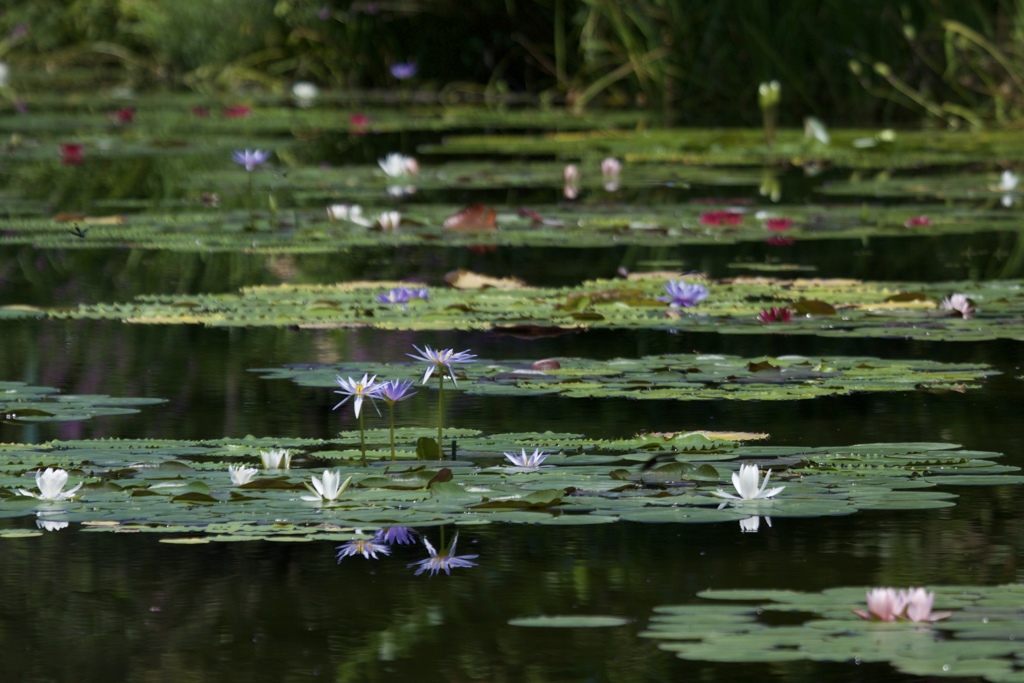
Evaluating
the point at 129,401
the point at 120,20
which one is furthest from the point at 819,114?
the point at 120,20

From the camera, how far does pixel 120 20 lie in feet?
67.2

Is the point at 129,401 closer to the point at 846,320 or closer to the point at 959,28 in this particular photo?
the point at 846,320

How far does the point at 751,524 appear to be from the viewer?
2656 millimetres

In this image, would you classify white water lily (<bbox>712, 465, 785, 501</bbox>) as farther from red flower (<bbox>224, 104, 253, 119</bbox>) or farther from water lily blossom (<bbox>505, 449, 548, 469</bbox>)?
red flower (<bbox>224, 104, 253, 119</bbox>)

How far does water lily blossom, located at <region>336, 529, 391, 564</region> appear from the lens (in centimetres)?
251

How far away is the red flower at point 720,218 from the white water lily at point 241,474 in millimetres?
3729

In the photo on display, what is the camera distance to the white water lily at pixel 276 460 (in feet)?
9.50

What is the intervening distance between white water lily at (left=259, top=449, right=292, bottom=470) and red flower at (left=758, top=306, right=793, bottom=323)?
1.67 metres

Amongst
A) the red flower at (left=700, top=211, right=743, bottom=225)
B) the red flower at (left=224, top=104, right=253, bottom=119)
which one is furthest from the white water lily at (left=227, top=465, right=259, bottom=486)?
the red flower at (left=224, top=104, right=253, bottom=119)

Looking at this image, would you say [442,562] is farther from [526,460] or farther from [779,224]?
[779,224]

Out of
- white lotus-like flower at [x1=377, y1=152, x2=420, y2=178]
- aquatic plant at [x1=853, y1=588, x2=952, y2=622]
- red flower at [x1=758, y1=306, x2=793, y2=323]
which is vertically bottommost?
aquatic plant at [x1=853, y1=588, x2=952, y2=622]

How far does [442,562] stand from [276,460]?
1.61 feet

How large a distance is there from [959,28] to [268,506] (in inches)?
287

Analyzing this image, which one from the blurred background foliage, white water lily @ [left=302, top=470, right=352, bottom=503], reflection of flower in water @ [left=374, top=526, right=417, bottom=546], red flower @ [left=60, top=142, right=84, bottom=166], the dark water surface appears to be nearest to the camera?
the dark water surface
